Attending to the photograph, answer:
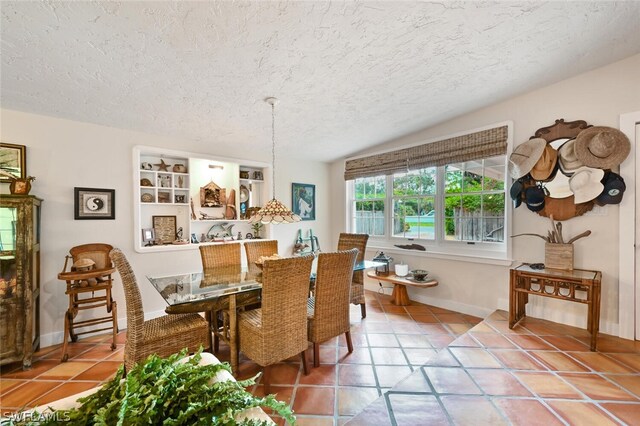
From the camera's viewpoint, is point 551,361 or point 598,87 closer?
point 551,361

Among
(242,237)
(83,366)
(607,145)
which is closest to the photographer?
(83,366)

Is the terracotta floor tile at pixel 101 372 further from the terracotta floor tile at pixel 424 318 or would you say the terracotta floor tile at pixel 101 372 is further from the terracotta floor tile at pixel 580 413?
Answer: the terracotta floor tile at pixel 580 413

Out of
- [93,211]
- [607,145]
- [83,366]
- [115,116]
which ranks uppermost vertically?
[115,116]

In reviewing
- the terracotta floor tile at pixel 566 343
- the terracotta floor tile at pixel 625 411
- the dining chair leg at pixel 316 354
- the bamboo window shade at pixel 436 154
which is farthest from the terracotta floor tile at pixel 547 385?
the bamboo window shade at pixel 436 154

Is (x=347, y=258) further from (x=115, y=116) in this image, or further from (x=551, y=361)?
(x=115, y=116)

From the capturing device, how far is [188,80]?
7.41ft

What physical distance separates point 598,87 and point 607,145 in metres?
0.60

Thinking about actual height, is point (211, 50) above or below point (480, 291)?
above

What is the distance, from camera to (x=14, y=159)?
8.34 ft

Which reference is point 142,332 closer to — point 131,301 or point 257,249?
point 131,301

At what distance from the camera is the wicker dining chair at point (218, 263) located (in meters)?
2.60

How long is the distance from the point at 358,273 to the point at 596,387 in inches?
81.2

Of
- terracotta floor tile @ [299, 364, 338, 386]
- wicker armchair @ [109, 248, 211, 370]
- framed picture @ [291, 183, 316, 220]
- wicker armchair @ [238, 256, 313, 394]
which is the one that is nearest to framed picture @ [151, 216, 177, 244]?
wicker armchair @ [109, 248, 211, 370]

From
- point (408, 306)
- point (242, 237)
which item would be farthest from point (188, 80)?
point (408, 306)
